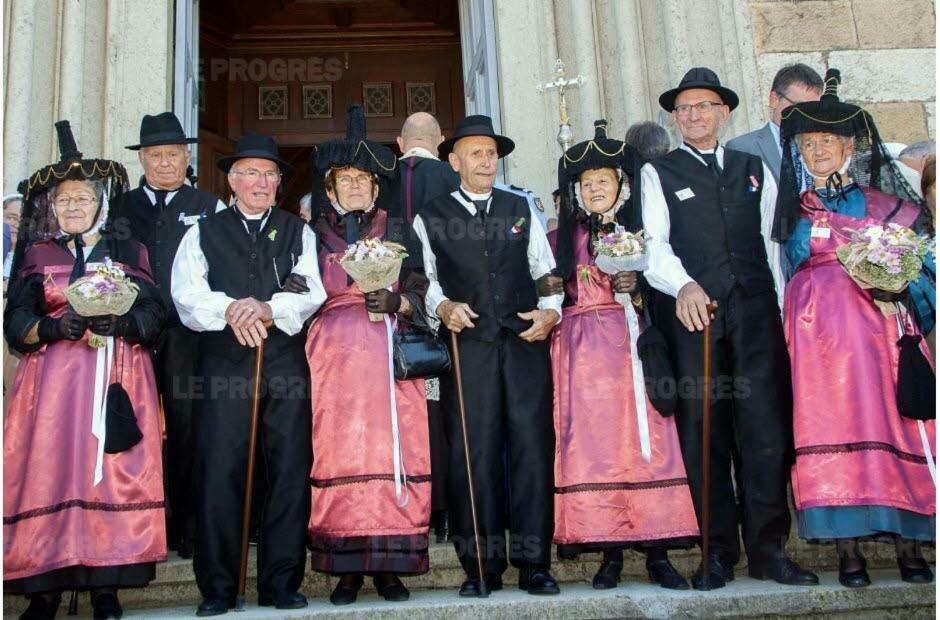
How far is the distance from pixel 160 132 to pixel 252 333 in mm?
1487

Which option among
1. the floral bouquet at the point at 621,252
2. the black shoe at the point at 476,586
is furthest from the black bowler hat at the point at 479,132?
the black shoe at the point at 476,586

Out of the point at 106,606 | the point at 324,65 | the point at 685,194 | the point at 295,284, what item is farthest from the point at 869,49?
the point at 324,65

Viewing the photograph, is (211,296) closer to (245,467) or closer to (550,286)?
(245,467)

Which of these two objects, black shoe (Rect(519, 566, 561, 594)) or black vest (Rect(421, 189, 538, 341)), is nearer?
black shoe (Rect(519, 566, 561, 594))

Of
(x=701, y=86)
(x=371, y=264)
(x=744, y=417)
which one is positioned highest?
(x=701, y=86)

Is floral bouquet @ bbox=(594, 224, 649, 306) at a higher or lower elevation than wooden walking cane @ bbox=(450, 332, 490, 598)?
higher

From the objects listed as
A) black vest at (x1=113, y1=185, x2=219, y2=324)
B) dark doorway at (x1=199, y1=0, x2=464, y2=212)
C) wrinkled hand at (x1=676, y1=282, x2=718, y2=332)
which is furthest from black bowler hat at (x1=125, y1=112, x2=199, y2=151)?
dark doorway at (x1=199, y1=0, x2=464, y2=212)

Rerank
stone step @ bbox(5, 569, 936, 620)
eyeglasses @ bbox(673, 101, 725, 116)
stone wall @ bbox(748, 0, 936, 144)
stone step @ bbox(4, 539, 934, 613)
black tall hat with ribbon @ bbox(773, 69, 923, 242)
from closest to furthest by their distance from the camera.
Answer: stone step @ bbox(5, 569, 936, 620) → stone step @ bbox(4, 539, 934, 613) → black tall hat with ribbon @ bbox(773, 69, 923, 242) → eyeglasses @ bbox(673, 101, 725, 116) → stone wall @ bbox(748, 0, 936, 144)

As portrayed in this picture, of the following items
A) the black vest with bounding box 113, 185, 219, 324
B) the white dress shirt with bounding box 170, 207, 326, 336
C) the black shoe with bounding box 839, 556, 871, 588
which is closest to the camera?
the black shoe with bounding box 839, 556, 871, 588

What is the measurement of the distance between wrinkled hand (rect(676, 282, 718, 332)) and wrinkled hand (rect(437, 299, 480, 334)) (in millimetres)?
850

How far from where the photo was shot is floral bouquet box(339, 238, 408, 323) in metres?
4.16

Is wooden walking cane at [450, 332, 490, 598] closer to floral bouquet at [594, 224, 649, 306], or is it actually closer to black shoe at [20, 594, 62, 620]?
floral bouquet at [594, 224, 649, 306]

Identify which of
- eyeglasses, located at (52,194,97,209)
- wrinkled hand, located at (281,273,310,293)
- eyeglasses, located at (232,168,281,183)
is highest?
eyeglasses, located at (232,168,281,183)

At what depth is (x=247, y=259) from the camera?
4.41m
